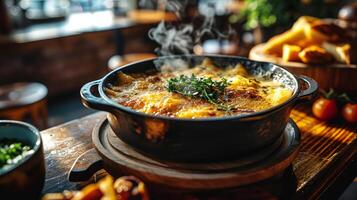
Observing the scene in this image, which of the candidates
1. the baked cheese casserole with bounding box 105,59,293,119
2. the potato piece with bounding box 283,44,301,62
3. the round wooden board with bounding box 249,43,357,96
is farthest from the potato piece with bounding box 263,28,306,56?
the baked cheese casserole with bounding box 105,59,293,119

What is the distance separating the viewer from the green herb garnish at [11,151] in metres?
1.12

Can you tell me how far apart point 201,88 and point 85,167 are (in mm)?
602

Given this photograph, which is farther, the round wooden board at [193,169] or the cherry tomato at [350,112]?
the cherry tomato at [350,112]

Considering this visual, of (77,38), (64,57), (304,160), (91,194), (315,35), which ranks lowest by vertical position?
(64,57)

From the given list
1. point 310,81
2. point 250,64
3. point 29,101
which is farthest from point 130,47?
point 310,81

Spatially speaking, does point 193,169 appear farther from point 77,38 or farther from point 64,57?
point 64,57

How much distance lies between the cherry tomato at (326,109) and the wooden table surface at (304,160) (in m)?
0.04

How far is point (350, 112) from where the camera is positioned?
195 cm

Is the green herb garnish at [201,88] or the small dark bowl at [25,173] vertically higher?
the green herb garnish at [201,88]

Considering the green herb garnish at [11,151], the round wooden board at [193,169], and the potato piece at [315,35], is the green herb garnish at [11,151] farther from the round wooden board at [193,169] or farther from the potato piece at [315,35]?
the potato piece at [315,35]

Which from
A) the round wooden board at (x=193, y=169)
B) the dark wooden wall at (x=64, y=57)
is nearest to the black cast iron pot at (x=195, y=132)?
the round wooden board at (x=193, y=169)

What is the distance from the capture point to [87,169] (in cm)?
128

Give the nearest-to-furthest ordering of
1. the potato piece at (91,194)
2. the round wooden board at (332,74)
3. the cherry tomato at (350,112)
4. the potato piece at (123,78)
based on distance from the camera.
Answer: the potato piece at (91,194), the potato piece at (123,78), the cherry tomato at (350,112), the round wooden board at (332,74)

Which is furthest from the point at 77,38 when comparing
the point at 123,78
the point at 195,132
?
the point at 195,132
